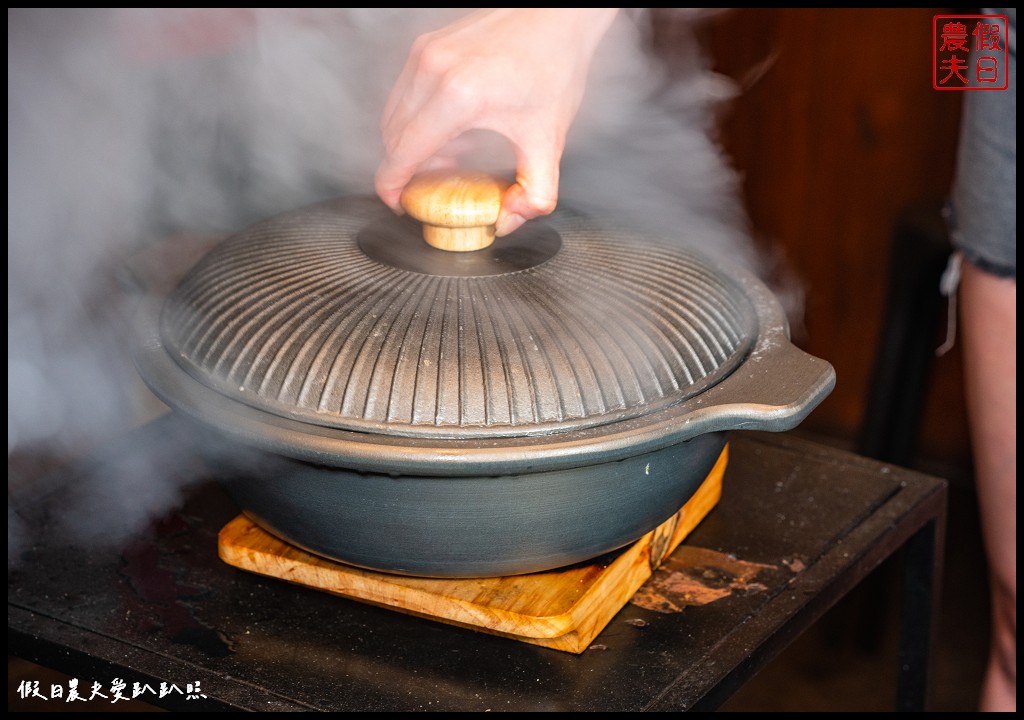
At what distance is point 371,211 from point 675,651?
679 millimetres

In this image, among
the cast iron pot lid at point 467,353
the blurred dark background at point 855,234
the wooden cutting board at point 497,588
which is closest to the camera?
the cast iron pot lid at point 467,353

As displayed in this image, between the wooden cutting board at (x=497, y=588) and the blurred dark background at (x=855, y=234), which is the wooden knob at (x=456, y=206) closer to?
the wooden cutting board at (x=497, y=588)

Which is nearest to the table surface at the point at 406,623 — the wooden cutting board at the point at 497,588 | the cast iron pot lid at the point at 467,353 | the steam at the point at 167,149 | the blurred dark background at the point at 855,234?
the wooden cutting board at the point at 497,588

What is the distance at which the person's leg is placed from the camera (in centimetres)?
169

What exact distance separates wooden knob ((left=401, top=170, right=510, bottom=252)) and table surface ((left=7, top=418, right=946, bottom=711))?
1.46ft

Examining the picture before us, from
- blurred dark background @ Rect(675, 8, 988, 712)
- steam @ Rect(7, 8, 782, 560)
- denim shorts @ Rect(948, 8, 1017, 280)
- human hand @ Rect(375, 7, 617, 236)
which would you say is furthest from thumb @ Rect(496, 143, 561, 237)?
blurred dark background @ Rect(675, 8, 988, 712)

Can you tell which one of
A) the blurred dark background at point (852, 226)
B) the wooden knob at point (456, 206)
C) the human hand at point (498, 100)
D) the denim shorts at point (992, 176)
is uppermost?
the human hand at point (498, 100)

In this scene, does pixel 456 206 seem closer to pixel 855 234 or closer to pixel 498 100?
pixel 498 100

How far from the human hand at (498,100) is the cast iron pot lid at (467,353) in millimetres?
89

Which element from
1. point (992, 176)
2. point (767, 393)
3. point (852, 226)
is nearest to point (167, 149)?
point (767, 393)

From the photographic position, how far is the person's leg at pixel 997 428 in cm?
169

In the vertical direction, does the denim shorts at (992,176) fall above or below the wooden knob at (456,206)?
below

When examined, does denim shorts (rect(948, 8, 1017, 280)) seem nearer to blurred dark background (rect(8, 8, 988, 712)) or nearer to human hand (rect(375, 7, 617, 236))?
blurred dark background (rect(8, 8, 988, 712))

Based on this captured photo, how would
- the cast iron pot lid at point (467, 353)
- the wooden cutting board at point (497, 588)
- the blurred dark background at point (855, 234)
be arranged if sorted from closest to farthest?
the cast iron pot lid at point (467, 353), the wooden cutting board at point (497, 588), the blurred dark background at point (855, 234)
